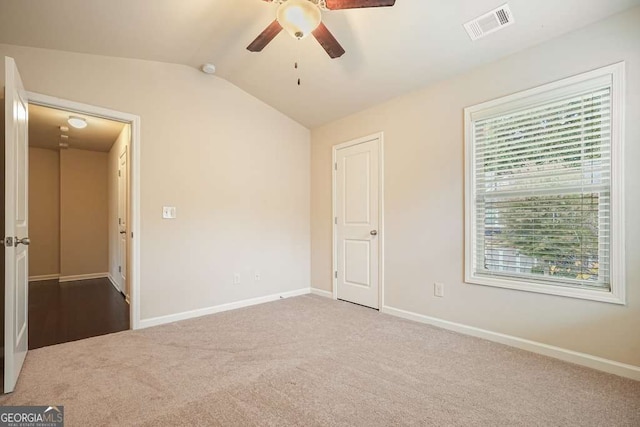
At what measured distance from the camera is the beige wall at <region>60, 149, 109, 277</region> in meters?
5.62

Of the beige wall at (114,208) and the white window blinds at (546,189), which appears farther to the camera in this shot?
the beige wall at (114,208)

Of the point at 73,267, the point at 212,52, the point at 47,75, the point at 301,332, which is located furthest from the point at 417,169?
the point at 73,267

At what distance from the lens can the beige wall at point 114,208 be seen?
15.8 ft

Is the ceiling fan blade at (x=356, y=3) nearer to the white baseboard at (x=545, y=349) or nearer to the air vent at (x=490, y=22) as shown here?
the air vent at (x=490, y=22)

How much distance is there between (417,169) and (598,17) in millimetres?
1708

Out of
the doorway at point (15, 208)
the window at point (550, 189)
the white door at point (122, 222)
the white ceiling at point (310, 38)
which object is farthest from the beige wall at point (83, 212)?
the window at point (550, 189)

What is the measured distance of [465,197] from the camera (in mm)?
2867

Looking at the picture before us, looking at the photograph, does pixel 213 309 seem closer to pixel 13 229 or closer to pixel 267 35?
pixel 13 229

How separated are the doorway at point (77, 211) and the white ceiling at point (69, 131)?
0.04ft

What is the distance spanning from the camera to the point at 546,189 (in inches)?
95.9

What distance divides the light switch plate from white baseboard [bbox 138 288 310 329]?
105 centimetres

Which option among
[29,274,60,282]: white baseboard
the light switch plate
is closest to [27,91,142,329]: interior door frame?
the light switch plate

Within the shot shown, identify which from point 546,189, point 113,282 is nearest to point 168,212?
point 113,282

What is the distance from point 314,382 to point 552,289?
1961mm
